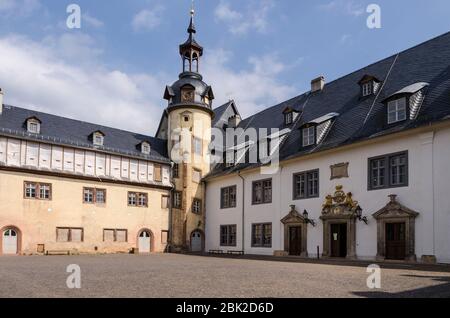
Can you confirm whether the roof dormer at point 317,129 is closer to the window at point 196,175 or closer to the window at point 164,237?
the window at point 196,175

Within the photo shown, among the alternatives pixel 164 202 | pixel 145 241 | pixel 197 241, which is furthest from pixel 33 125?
pixel 197 241

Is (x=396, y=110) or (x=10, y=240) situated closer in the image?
(x=396, y=110)

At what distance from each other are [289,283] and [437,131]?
41.7 feet

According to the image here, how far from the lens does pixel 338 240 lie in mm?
25469

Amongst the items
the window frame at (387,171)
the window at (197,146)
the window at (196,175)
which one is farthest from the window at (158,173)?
the window frame at (387,171)

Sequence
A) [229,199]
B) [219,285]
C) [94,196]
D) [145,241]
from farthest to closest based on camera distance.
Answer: [145,241] < [229,199] < [94,196] < [219,285]

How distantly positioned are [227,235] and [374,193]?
13.9m

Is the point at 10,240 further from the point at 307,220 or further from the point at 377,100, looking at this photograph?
the point at 377,100

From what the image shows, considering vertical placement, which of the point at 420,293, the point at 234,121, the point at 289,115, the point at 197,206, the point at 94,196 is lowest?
the point at 420,293

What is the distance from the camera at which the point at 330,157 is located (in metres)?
26.5

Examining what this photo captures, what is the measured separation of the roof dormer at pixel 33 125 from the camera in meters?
31.3

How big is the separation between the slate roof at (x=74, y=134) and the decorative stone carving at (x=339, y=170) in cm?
1517

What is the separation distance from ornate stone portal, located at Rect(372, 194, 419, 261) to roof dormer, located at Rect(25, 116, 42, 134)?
21.7 m
